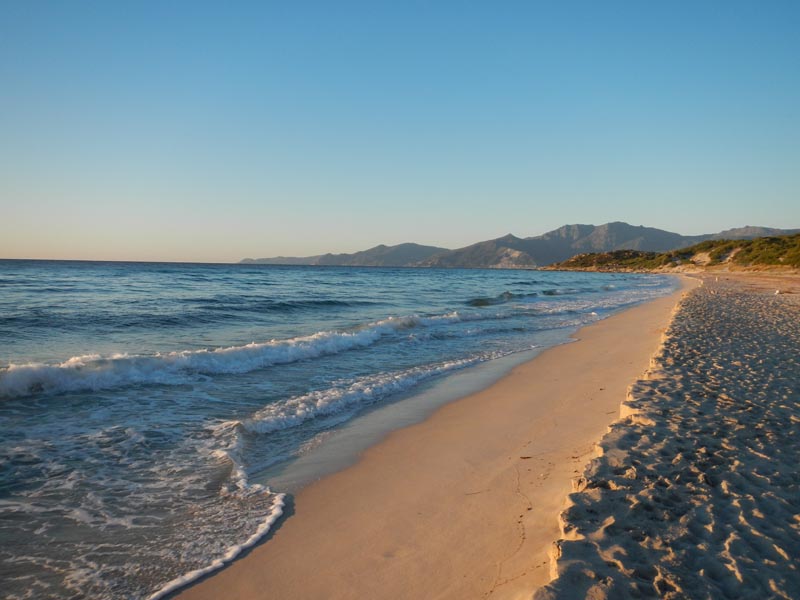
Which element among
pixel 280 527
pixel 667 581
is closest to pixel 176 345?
pixel 280 527

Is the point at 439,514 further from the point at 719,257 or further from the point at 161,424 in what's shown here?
the point at 719,257

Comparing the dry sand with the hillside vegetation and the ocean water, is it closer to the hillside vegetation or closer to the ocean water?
the ocean water

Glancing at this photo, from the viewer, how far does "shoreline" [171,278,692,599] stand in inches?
134

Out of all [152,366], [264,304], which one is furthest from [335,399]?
[264,304]

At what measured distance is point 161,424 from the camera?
22.8ft

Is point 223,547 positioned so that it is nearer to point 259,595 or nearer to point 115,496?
point 259,595

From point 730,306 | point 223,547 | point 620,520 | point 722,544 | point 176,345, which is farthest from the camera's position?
point 730,306

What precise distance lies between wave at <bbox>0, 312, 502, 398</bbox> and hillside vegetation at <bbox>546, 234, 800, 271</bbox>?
6497 centimetres

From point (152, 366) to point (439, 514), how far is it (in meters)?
7.98

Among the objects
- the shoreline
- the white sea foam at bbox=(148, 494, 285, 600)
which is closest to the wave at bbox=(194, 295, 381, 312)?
the shoreline

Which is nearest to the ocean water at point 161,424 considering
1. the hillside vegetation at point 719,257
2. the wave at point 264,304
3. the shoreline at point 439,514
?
the shoreline at point 439,514

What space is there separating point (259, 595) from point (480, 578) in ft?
5.29

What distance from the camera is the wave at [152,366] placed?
27.4ft

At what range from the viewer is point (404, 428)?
710cm
